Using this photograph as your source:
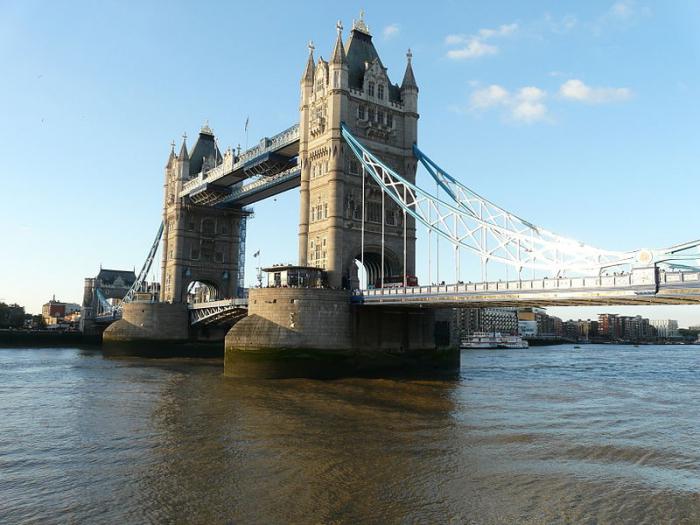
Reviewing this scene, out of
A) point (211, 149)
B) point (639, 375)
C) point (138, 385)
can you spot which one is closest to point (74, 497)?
point (138, 385)

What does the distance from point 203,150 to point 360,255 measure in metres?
38.1

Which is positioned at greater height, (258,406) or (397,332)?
(397,332)

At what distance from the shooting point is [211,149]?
80938 millimetres

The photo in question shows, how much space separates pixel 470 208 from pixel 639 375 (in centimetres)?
2254

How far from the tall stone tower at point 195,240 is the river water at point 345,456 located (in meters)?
39.0

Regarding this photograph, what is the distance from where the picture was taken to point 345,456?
63.4 feet

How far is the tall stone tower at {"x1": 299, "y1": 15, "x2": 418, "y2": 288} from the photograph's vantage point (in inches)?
1898

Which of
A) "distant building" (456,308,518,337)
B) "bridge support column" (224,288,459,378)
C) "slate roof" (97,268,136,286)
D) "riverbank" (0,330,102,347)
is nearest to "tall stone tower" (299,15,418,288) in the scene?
"bridge support column" (224,288,459,378)

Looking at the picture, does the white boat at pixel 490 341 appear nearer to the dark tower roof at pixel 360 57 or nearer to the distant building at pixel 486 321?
the distant building at pixel 486 321

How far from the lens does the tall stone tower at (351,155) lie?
4822 centimetres

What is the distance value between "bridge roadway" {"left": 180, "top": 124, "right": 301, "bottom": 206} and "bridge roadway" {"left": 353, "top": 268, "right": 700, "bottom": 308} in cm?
2256

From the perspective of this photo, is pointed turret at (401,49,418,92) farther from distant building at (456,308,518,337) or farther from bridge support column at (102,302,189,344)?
distant building at (456,308,518,337)

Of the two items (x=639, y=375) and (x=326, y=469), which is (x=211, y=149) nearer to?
(x=639, y=375)

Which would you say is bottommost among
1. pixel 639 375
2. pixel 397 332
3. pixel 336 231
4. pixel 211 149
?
pixel 639 375
